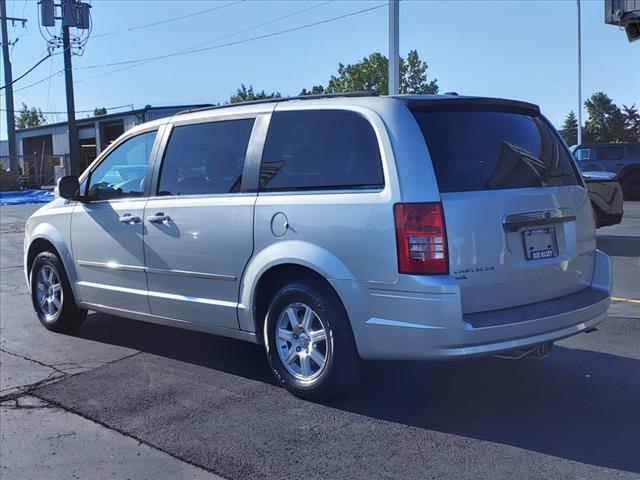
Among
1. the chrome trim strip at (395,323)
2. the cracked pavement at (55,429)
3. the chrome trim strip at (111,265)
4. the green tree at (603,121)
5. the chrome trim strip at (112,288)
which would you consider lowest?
the cracked pavement at (55,429)

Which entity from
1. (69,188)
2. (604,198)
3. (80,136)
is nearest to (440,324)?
(69,188)

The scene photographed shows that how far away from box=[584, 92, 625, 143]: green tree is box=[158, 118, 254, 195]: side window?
63143 millimetres

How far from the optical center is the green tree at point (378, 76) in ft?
186

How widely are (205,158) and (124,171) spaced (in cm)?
131

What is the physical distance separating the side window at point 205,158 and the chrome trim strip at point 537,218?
6.35 feet

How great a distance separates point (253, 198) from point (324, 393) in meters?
1.42

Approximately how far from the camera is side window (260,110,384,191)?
13.8ft

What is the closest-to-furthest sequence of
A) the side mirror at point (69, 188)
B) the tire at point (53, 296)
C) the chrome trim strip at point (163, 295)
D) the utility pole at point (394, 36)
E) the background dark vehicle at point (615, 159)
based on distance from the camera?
the chrome trim strip at point (163, 295) < the side mirror at point (69, 188) < the tire at point (53, 296) < the utility pole at point (394, 36) < the background dark vehicle at point (615, 159)

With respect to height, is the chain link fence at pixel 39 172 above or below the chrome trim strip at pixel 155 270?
above

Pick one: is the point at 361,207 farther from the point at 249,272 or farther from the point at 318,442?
the point at 318,442

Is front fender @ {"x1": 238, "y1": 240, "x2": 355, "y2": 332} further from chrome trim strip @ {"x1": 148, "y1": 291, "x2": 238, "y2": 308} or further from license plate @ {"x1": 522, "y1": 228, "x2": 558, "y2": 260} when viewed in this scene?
license plate @ {"x1": 522, "y1": 228, "x2": 558, "y2": 260}

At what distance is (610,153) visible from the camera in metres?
21.5

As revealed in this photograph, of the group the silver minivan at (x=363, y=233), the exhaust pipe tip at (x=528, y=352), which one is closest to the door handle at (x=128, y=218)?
the silver minivan at (x=363, y=233)

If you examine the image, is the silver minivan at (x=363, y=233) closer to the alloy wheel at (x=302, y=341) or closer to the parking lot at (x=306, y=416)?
the alloy wheel at (x=302, y=341)
